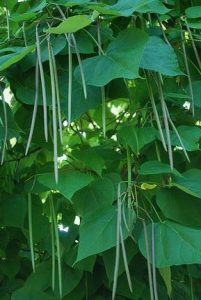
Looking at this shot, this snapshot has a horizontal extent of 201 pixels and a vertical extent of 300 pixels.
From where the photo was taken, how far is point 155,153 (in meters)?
0.97

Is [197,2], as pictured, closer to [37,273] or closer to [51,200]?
[51,200]

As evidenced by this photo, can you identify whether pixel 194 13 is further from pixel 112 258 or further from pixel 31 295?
pixel 31 295

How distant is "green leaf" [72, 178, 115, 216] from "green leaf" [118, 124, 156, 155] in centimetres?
7

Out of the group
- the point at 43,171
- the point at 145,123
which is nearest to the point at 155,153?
the point at 145,123

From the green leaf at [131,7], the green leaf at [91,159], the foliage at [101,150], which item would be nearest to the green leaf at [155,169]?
the foliage at [101,150]

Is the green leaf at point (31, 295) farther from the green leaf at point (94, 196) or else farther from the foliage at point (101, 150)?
the green leaf at point (94, 196)

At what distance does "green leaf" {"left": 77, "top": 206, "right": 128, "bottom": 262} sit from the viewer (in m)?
0.78

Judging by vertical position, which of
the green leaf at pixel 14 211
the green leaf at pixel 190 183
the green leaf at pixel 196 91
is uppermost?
the green leaf at pixel 196 91

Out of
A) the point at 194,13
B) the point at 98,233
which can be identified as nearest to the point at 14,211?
the point at 98,233

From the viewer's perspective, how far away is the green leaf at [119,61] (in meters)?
0.76

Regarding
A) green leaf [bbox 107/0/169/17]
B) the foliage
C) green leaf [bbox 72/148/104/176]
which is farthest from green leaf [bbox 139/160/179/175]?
green leaf [bbox 107/0/169/17]

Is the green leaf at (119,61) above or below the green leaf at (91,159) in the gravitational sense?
above

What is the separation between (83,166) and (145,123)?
13 centimetres

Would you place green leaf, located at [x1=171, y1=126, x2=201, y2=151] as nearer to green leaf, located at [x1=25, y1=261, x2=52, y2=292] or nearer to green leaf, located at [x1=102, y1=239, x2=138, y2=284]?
green leaf, located at [x1=102, y1=239, x2=138, y2=284]
